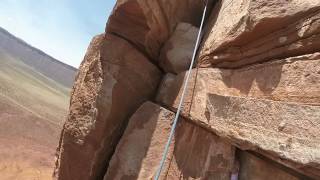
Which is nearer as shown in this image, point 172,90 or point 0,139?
point 172,90

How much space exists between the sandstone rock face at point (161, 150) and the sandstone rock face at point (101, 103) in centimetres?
28

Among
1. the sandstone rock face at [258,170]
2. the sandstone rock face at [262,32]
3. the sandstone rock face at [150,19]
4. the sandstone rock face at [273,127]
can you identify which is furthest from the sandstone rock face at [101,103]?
the sandstone rock face at [258,170]

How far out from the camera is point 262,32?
3.50m

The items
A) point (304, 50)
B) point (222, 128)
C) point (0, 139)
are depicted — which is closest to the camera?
point (304, 50)

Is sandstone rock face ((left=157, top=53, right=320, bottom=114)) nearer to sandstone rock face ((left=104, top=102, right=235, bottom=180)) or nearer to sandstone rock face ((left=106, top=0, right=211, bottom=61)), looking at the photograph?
sandstone rock face ((left=104, top=102, right=235, bottom=180))

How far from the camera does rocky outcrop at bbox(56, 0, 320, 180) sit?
2973 mm

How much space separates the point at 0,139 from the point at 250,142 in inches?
672

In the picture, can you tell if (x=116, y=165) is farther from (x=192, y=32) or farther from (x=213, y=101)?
(x=192, y=32)

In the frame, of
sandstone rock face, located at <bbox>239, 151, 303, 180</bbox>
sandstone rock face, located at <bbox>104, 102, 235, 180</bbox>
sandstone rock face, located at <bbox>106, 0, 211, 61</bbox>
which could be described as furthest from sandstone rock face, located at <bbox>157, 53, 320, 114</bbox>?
sandstone rock face, located at <bbox>106, 0, 211, 61</bbox>

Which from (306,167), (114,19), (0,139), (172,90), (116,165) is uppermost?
(114,19)

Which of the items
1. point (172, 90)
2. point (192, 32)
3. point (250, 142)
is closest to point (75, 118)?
point (172, 90)

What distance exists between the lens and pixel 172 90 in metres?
4.90

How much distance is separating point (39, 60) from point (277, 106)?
7546 cm

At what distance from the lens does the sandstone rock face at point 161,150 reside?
385 centimetres
